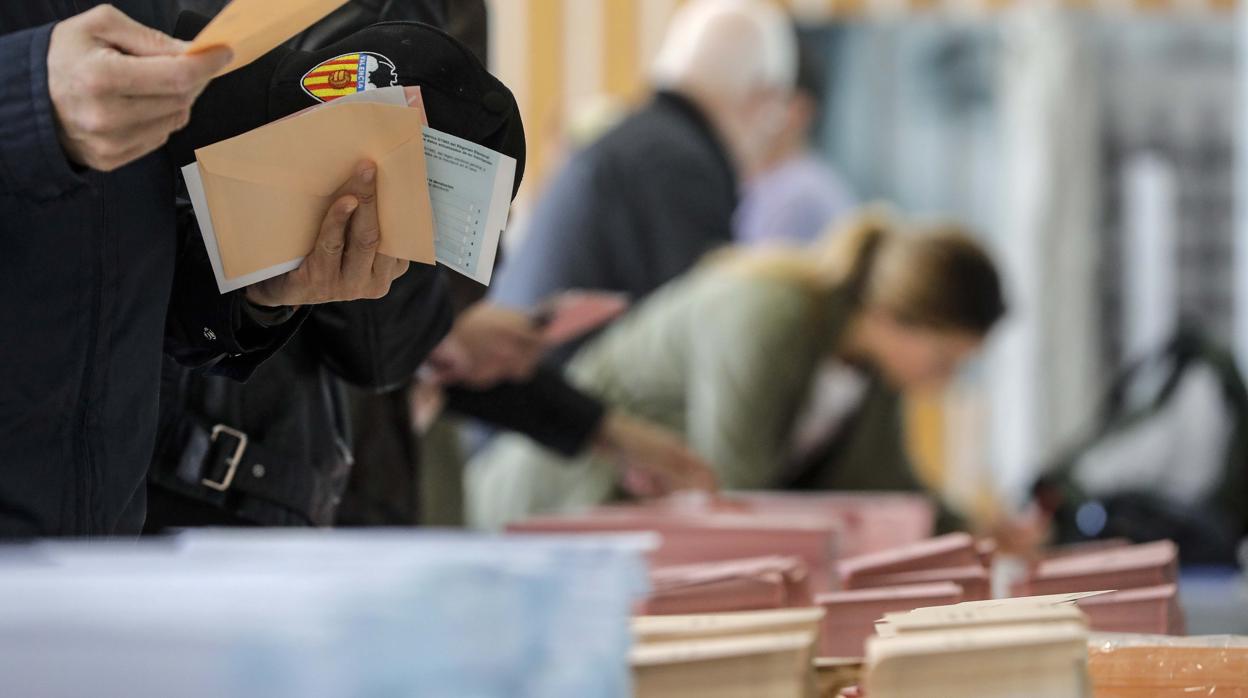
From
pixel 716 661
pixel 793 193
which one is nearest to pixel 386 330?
pixel 716 661

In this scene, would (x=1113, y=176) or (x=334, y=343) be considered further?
(x=1113, y=176)

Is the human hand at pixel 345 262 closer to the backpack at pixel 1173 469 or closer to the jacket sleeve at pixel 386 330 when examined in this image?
the jacket sleeve at pixel 386 330

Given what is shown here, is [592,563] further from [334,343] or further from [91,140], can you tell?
[334,343]

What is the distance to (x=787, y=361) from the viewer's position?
2.54 m

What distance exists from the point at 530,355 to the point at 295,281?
0.99 metres

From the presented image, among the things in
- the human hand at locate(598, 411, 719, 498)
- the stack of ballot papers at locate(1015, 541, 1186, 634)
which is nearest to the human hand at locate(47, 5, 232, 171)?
the stack of ballot papers at locate(1015, 541, 1186, 634)

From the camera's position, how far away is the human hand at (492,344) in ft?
6.13

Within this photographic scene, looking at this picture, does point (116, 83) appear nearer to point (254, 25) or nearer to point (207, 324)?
point (254, 25)

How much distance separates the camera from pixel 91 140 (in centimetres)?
72

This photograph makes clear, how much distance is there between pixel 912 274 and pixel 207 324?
1843mm

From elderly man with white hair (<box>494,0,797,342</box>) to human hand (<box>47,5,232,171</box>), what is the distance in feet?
6.88

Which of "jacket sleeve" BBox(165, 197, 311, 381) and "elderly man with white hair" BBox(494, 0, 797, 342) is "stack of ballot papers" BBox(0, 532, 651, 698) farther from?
"elderly man with white hair" BBox(494, 0, 797, 342)

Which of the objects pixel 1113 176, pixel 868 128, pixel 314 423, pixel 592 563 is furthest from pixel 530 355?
pixel 1113 176

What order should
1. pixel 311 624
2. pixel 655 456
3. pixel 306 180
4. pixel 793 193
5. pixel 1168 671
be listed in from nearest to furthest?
pixel 311 624 → pixel 306 180 → pixel 1168 671 → pixel 655 456 → pixel 793 193
